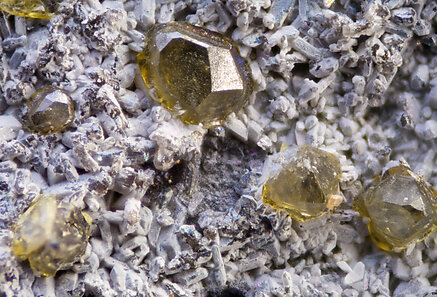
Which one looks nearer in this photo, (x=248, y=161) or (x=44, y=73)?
(x=44, y=73)

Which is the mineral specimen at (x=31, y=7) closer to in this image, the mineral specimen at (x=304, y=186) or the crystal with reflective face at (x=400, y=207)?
the mineral specimen at (x=304, y=186)

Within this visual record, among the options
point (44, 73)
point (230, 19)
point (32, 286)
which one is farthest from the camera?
point (230, 19)

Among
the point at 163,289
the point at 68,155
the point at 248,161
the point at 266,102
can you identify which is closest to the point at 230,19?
the point at 266,102

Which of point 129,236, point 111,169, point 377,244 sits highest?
point 111,169

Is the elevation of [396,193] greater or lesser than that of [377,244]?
greater

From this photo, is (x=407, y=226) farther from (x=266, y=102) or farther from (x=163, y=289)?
(x=163, y=289)

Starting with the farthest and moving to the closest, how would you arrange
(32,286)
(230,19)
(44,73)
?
(230,19)
(44,73)
(32,286)

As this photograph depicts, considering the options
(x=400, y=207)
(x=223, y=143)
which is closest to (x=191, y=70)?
(x=223, y=143)

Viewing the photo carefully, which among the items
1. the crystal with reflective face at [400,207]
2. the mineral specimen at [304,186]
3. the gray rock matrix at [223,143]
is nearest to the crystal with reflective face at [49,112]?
the gray rock matrix at [223,143]

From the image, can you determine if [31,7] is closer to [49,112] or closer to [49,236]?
[49,112]
